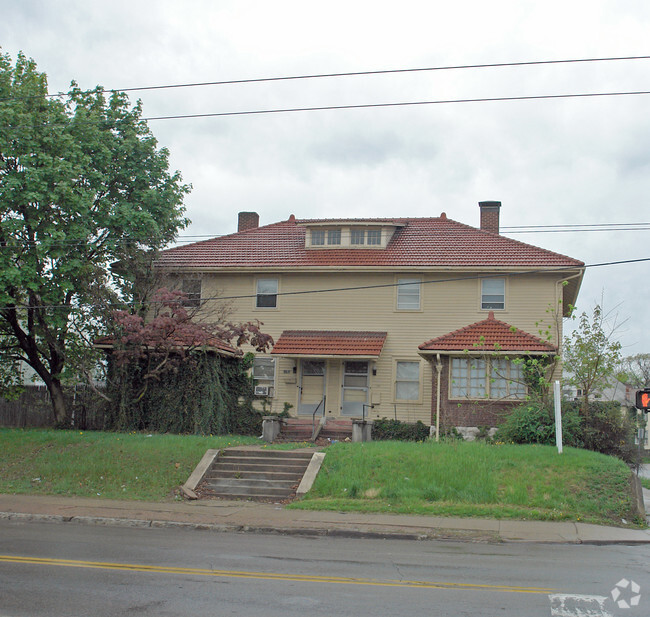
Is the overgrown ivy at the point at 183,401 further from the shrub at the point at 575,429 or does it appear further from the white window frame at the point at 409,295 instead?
the shrub at the point at 575,429

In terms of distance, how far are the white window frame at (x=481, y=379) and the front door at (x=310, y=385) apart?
200 inches

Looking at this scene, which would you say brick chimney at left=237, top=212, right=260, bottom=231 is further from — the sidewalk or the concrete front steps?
the sidewalk

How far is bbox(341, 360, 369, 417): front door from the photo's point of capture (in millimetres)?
25438

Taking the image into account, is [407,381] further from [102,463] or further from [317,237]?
[102,463]

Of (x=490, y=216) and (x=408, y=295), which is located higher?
(x=490, y=216)

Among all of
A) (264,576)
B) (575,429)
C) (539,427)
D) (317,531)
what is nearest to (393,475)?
(317,531)

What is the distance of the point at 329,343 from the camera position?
2500 cm

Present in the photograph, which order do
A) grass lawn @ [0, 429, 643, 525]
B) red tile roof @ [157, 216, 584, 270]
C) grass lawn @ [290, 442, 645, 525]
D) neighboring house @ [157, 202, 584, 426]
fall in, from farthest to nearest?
red tile roof @ [157, 216, 584, 270] < neighboring house @ [157, 202, 584, 426] < grass lawn @ [0, 429, 643, 525] < grass lawn @ [290, 442, 645, 525]

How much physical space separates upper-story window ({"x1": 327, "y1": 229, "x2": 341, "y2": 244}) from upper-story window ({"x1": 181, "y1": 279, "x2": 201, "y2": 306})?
5.26 m

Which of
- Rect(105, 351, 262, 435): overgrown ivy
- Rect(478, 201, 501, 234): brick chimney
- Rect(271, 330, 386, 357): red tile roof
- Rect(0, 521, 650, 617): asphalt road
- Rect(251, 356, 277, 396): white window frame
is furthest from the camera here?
Rect(478, 201, 501, 234): brick chimney

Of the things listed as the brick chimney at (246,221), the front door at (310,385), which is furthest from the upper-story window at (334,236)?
the front door at (310,385)

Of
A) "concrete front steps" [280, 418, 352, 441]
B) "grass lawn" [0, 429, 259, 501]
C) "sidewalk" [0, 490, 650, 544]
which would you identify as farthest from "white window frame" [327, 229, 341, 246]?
"sidewalk" [0, 490, 650, 544]

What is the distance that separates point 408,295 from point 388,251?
196 cm

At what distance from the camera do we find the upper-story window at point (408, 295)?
25.8 m
